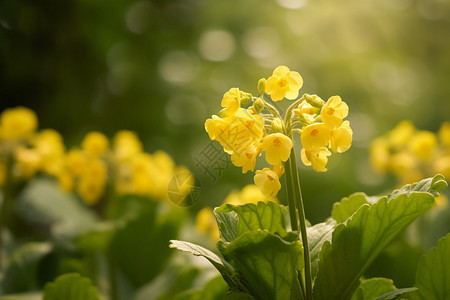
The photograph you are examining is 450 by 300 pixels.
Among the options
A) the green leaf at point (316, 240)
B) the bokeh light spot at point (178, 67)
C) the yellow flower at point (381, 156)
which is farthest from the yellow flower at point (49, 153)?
the bokeh light spot at point (178, 67)

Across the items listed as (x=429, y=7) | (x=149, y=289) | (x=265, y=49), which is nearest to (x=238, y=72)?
(x=265, y=49)

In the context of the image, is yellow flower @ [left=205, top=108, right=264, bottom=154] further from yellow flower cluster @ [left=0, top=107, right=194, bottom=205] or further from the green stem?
yellow flower cluster @ [left=0, top=107, right=194, bottom=205]

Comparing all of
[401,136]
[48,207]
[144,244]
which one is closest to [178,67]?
[48,207]

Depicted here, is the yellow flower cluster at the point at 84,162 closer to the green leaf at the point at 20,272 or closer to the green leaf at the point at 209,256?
the green leaf at the point at 20,272

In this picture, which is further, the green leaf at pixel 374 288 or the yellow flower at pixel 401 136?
the yellow flower at pixel 401 136

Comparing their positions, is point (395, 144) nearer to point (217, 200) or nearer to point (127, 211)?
point (127, 211)

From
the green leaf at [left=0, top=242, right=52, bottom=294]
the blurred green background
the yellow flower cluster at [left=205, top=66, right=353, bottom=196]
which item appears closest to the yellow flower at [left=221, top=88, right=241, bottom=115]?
the yellow flower cluster at [left=205, top=66, right=353, bottom=196]

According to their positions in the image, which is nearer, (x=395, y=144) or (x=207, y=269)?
(x=207, y=269)

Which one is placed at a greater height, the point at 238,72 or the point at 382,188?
the point at 238,72
